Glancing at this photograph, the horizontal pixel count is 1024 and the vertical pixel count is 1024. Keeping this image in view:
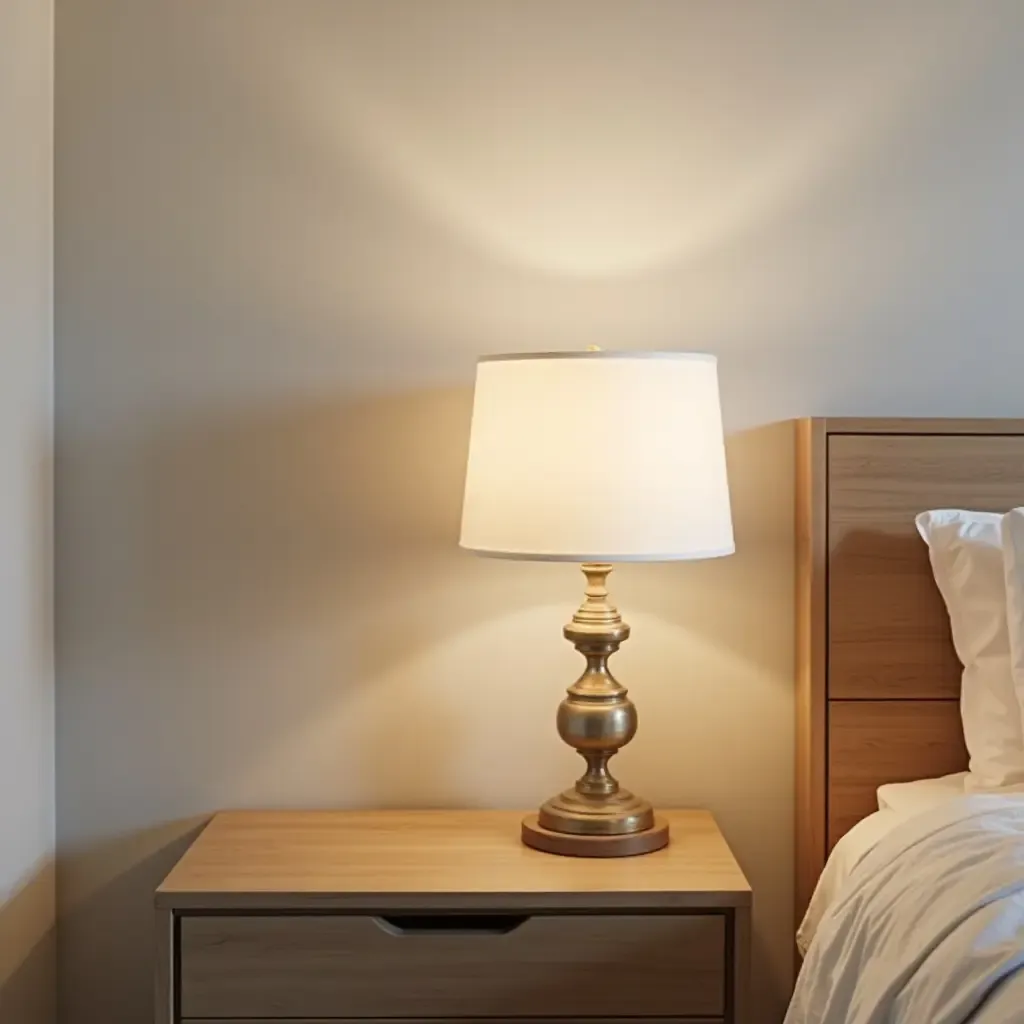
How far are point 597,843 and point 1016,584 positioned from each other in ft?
2.19

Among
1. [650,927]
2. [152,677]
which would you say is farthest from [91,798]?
[650,927]

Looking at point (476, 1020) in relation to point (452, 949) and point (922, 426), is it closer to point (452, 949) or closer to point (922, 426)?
point (452, 949)

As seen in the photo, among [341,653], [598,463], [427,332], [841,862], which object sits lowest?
[841,862]

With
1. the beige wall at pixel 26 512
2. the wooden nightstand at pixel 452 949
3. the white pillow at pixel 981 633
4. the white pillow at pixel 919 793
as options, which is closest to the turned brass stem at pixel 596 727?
the wooden nightstand at pixel 452 949

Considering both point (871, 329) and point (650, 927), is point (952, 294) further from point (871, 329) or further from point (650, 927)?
point (650, 927)

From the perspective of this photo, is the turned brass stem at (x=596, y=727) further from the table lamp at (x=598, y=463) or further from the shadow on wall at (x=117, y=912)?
the shadow on wall at (x=117, y=912)

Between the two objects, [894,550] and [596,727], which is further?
A: [894,550]

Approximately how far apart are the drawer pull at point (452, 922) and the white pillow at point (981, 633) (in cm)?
68

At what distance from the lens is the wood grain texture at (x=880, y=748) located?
207 cm

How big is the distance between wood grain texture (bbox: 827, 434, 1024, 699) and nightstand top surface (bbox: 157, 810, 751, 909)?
349 mm

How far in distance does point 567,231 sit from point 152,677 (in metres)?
0.96

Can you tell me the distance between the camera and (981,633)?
1.97 metres

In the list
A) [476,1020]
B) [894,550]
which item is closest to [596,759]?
[476,1020]

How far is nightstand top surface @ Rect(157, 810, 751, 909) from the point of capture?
5.83ft
